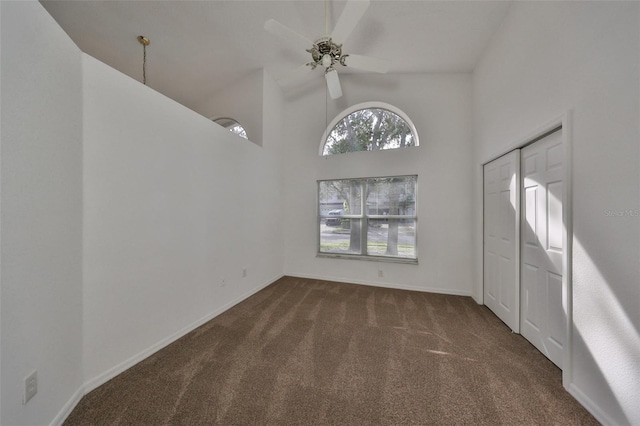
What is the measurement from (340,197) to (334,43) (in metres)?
2.39

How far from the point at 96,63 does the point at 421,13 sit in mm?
3021

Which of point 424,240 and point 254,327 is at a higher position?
point 424,240

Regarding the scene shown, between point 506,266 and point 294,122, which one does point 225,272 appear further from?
point 506,266

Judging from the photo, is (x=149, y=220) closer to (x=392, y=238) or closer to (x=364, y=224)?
(x=364, y=224)

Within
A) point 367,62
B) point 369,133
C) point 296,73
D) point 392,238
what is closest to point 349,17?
point 367,62

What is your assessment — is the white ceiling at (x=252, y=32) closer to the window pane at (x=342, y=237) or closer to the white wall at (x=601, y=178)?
the white wall at (x=601, y=178)

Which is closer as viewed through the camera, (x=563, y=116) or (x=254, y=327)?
(x=563, y=116)

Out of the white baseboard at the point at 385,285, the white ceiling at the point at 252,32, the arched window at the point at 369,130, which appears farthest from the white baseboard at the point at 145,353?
the white ceiling at the point at 252,32

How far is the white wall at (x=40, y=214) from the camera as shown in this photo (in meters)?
0.98

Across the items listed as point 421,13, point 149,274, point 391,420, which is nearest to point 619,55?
point 421,13

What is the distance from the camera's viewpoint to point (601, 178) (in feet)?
4.19

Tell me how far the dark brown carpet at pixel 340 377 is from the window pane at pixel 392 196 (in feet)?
5.52

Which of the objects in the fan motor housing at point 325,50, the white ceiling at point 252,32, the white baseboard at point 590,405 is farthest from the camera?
the white ceiling at point 252,32

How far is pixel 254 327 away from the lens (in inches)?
90.1
